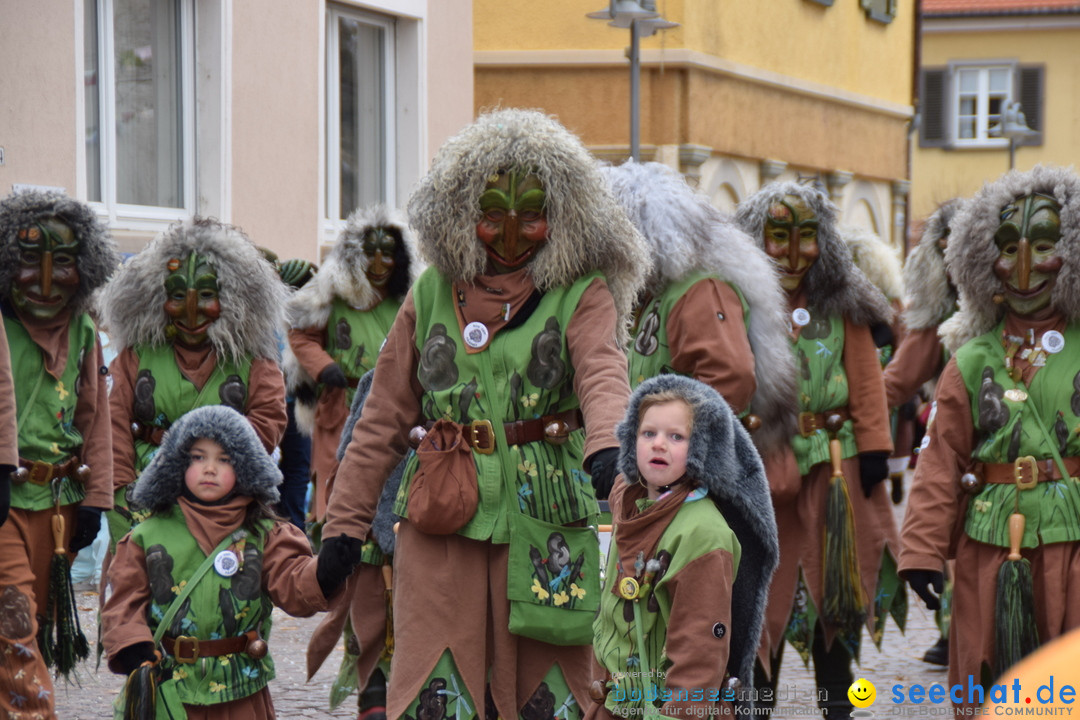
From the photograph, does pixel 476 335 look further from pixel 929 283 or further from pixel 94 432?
pixel 929 283

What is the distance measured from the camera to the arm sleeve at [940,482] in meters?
5.39

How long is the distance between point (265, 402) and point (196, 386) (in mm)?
322

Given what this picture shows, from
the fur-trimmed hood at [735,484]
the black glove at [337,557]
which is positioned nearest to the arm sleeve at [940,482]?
the fur-trimmed hood at [735,484]

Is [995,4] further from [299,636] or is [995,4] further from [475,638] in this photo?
[475,638]

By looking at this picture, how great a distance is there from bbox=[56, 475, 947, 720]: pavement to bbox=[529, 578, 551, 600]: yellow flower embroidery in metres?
2.52

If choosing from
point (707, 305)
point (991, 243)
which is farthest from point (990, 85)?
point (991, 243)

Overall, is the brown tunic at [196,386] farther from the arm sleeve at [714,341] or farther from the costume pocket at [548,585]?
the costume pocket at [548,585]

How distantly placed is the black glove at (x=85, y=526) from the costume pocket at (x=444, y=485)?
2.09 m

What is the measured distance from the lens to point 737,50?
69.9 feet

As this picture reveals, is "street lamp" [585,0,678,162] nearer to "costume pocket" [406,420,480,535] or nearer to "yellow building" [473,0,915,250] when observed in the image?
"yellow building" [473,0,915,250]

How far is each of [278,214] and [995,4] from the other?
28.2 metres

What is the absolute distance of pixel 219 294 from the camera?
7.10m

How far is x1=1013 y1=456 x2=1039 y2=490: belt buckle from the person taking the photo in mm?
5305

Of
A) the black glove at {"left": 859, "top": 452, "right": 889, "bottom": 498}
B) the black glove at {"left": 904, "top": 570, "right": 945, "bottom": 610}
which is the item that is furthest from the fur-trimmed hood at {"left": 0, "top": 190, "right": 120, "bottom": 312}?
the black glove at {"left": 904, "top": 570, "right": 945, "bottom": 610}
